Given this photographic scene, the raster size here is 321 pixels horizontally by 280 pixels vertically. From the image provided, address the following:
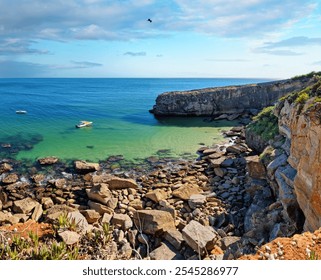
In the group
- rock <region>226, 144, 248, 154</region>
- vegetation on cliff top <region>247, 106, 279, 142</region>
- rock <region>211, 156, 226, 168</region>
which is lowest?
rock <region>211, 156, 226, 168</region>

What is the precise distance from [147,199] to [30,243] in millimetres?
7895

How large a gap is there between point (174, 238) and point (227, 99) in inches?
1416

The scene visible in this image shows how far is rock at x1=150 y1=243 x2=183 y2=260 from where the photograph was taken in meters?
10.7

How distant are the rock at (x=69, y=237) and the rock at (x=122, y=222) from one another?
3.09 metres

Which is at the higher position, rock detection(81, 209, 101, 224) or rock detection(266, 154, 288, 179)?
rock detection(266, 154, 288, 179)

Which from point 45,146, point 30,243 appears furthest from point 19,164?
point 30,243

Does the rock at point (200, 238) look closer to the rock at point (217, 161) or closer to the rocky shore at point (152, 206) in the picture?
the rocky shore at point (152, 206)

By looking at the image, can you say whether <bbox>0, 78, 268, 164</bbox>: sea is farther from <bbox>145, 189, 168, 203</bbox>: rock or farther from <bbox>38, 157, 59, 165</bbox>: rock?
<bbox>145, 189, 168, 203</bbox>: rock

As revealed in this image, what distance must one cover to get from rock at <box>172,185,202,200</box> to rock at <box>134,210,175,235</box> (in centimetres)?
347

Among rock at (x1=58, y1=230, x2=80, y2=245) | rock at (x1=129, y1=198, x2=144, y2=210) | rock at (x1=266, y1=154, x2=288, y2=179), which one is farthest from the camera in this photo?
rock at (x1=129, y1=198, x2=144, y2=210)

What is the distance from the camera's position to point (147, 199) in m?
16.8

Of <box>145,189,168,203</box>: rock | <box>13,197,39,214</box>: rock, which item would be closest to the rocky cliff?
<box>145,189,168,203</box>: rock

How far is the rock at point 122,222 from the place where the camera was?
13241 millimetres
